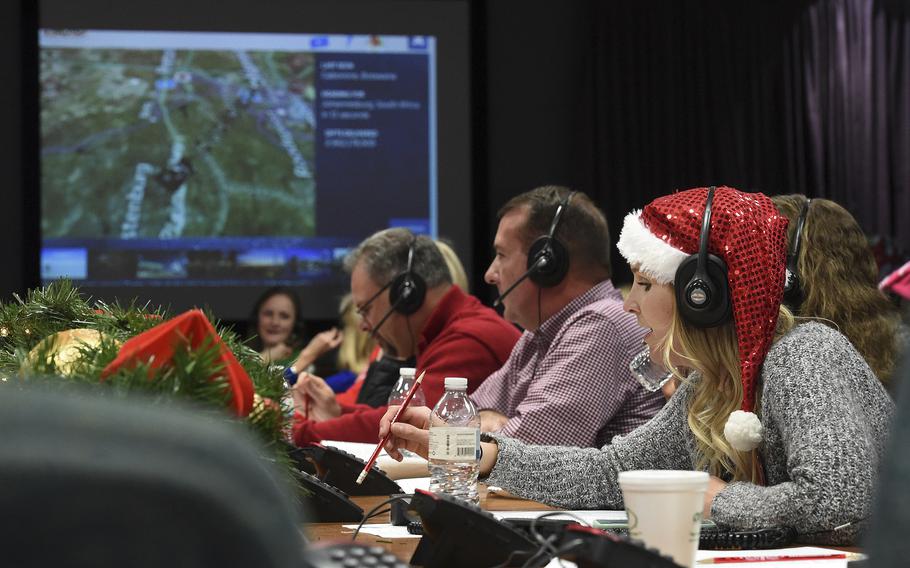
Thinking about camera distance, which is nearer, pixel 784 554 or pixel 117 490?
pixel 117 490

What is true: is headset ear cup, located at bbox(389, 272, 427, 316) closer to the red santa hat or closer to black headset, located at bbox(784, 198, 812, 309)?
black headset, located at bbox(784, 198, 812, 309)

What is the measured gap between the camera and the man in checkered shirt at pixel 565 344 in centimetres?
250

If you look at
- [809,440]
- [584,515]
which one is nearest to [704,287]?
[809,440]

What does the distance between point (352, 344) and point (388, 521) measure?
11.1 feet

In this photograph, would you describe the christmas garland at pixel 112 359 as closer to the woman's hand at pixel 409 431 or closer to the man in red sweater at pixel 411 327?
the woman's hand at pixel 409 431

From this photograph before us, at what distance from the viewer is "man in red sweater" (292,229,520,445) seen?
317 centimetres

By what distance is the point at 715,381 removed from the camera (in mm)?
1757

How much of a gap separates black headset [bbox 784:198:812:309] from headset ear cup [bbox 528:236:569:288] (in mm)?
794

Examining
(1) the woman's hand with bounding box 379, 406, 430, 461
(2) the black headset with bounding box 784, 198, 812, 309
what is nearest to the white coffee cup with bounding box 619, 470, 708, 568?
(1) the woman's hand with bounding box 379, 406, 430, 461

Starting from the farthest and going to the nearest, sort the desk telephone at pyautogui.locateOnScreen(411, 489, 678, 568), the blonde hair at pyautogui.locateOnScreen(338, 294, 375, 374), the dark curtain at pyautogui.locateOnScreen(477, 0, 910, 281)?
the dark curtain at pyautogui.locateOnScreen(477, 0, 910, 281)
the blonde hair at pyautogui.locateOnScreen(338, 294, 375, 374)
the desk telephone at pyautogui.locateOnScreen(411, 489, 678, 568)

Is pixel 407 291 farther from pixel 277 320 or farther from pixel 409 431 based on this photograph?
pixel 277 320

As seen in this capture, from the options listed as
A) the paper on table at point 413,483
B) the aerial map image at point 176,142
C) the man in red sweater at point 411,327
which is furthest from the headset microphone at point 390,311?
the aerial map image at point 176,142

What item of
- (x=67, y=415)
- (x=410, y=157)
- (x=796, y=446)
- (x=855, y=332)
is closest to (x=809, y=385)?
(x=796, y=446)

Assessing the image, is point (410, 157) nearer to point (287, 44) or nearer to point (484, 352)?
point (287, 44)
